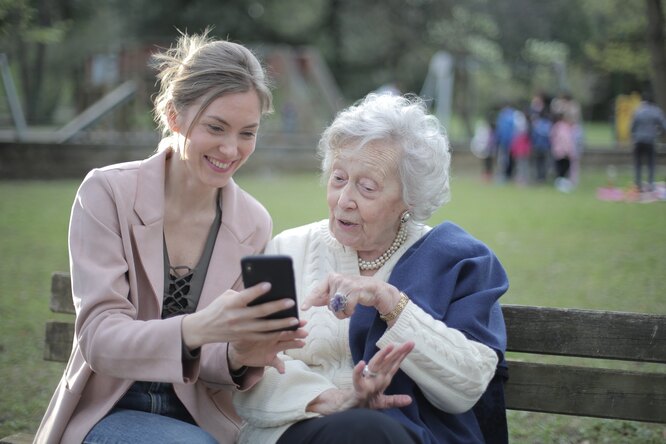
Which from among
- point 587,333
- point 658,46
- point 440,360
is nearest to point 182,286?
point 440,360

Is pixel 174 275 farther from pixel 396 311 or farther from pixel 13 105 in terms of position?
pixel 13 105

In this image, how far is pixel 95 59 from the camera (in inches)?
1226

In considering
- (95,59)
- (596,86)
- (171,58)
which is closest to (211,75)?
(171,58)

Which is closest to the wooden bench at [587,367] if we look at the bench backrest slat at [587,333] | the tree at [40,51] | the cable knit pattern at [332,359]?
the bench backrest slat at [587,333]

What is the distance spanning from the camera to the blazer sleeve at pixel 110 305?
9.28 feet

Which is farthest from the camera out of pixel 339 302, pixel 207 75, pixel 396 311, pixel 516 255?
pixel 516 255

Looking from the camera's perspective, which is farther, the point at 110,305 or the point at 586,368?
the point at 586,368

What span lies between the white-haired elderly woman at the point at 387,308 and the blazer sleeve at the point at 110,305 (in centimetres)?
45

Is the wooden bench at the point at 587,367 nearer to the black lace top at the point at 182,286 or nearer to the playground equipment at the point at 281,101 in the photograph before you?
the black lace top at the point at 182,286

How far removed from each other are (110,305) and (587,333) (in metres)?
1.87

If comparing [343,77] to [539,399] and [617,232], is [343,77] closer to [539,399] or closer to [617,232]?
[617,232]

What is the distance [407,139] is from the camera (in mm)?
3299

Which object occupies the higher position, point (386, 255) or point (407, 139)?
point (407, 139)

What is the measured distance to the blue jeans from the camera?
293 cm
